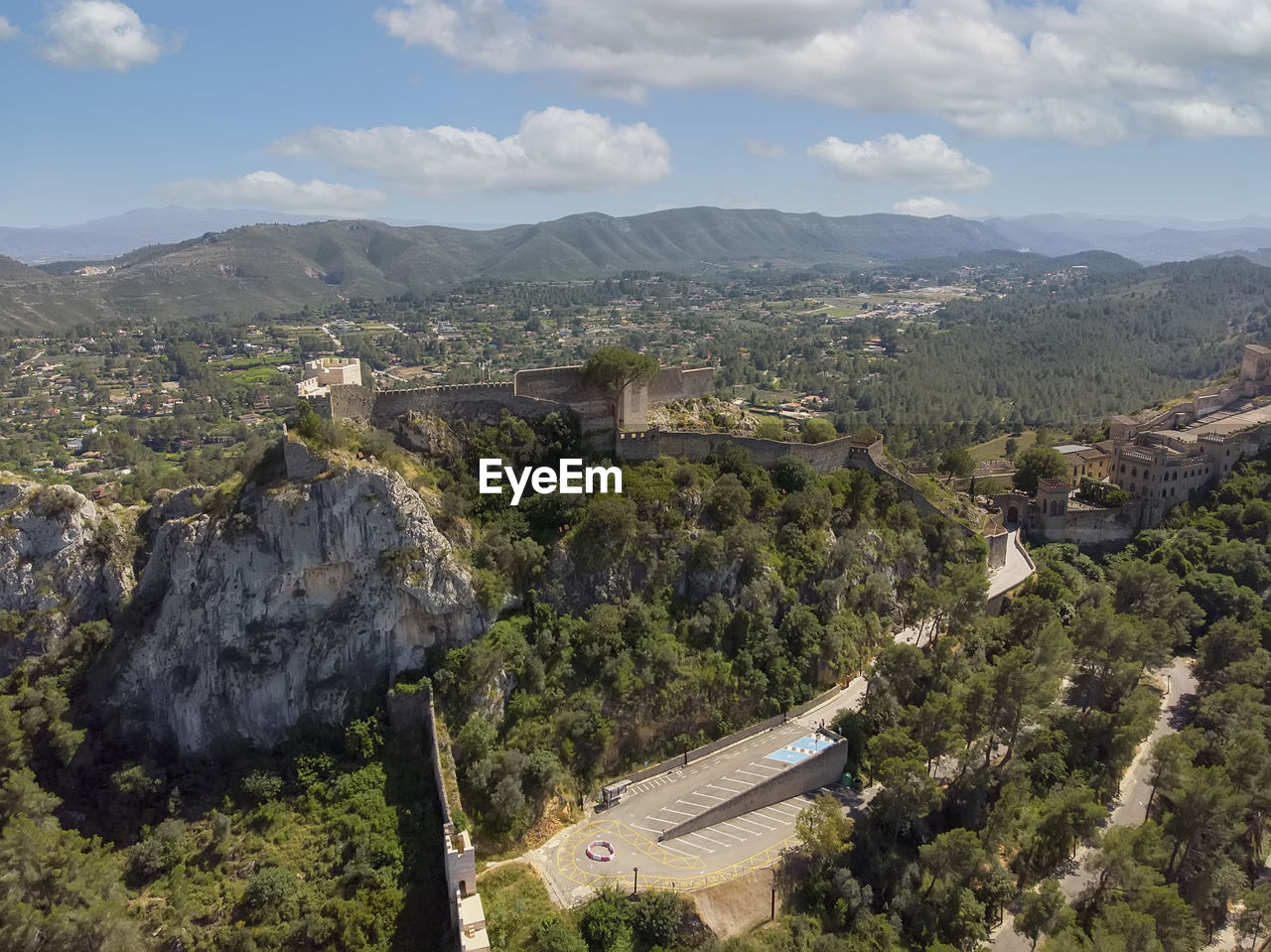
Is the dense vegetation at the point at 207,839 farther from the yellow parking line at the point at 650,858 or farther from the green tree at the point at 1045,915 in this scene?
the green tree at the point at 1045,915

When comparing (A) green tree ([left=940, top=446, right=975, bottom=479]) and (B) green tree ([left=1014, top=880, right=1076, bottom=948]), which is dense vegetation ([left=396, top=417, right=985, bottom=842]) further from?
(B) green tree ([left=1014, top=880, right=1076, bottom=948])

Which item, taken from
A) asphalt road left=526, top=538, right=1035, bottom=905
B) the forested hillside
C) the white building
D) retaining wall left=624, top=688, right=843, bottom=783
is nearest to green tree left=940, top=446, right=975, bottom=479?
retaining wall left=624, top=688, right=843, bottom=783

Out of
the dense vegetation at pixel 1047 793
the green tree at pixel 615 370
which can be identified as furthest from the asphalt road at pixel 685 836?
the green tree at pixel 615 370

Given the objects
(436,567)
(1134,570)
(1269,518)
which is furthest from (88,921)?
(1269,518)

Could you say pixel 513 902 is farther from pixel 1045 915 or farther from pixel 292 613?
pixel 1045 915

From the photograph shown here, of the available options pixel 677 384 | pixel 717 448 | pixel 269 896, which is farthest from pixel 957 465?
pixel 269 896

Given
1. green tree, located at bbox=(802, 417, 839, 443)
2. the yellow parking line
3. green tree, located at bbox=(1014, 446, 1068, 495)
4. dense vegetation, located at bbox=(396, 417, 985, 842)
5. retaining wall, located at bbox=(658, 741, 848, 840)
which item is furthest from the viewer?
green tree, located at bbox=(1014, 446, 1068, 495)

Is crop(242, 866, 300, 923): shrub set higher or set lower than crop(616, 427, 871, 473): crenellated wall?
lower
